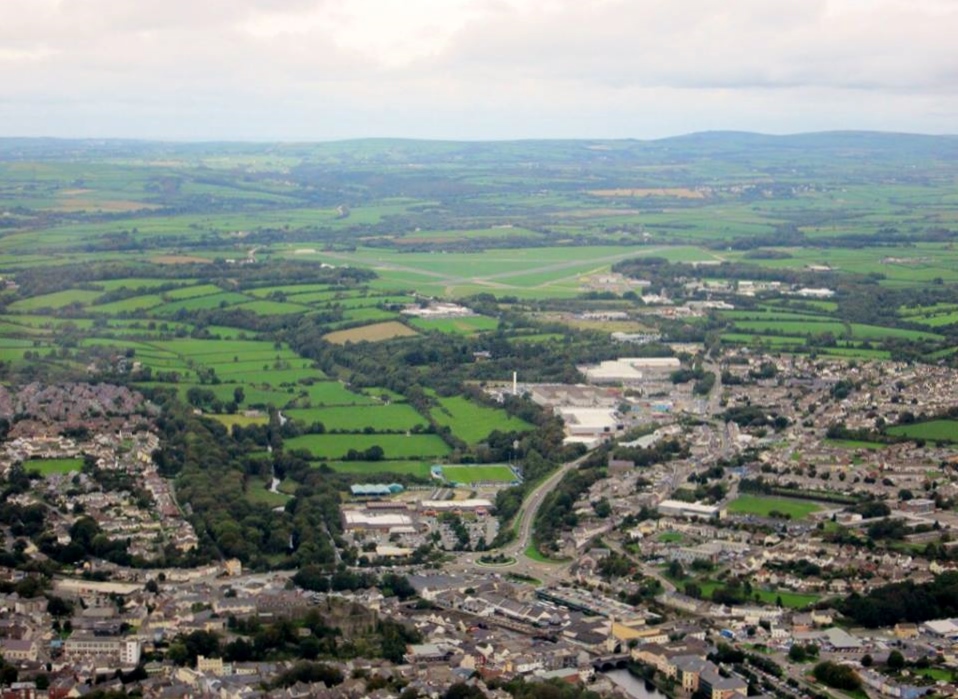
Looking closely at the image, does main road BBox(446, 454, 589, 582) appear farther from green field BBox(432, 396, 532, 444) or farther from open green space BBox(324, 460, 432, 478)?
green field BBox(432, 396, 532, 444)

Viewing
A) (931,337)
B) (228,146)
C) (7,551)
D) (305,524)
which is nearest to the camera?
(7,551)

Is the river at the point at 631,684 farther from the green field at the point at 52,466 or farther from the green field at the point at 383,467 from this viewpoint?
the green field at the point at 52,466

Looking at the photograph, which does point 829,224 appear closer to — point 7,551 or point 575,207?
point 575,207

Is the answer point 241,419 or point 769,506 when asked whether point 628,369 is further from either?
point 769,506

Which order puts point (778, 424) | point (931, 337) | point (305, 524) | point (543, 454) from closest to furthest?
1. point (305, 524)
2. point (543, 454)
3. point (778, 424)
4. point (931, 337)

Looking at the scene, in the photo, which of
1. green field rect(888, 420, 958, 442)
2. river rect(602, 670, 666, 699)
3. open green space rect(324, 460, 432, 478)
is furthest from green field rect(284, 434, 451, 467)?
river rect(602, 670, 666, 699)

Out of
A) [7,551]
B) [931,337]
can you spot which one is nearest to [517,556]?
[7,551]

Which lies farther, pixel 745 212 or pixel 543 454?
pixel 745 212

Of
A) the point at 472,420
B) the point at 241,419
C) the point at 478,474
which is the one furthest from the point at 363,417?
the point at 478,474
